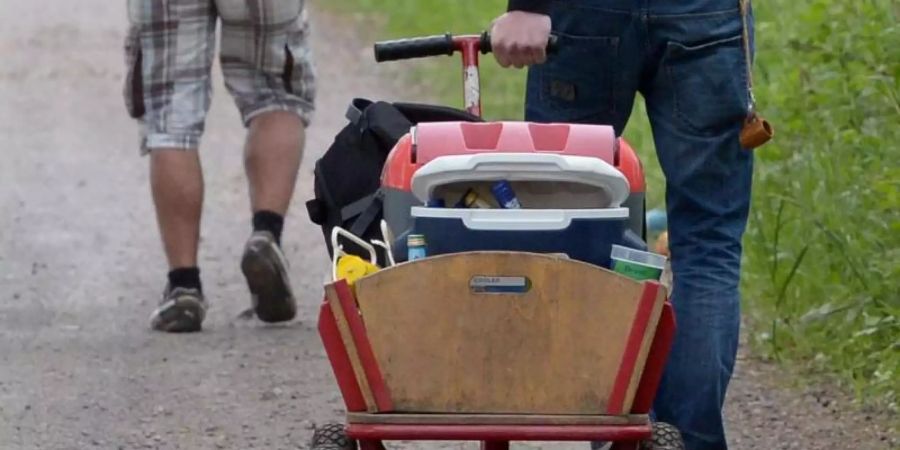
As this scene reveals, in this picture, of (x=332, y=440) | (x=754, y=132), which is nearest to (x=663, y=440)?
(x=332, y=440)

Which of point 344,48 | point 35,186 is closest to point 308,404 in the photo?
point 35,186

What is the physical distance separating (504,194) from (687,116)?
2.80 feet

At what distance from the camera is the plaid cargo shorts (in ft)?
22.1

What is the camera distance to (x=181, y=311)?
6863 mm

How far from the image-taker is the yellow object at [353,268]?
386 centimetres

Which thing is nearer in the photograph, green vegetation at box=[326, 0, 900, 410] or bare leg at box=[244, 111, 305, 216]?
green vegetation at box=[326, 0, 900, 410]

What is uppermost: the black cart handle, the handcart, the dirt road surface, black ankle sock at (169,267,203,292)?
the black cart handle

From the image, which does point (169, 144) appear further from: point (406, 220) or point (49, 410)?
point (406, 220)

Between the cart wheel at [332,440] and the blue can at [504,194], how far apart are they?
51 centimetres

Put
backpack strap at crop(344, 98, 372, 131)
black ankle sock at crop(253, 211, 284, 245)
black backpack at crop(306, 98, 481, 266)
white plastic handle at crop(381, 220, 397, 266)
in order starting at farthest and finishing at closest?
black ankle sock at crop(253, 211, 284, 245), backpack strap at crop(344, 98, 372, 131), black backpack at crop(306, 98, 481, 266), white plastic handle at crop(381, 220, 397, 266)

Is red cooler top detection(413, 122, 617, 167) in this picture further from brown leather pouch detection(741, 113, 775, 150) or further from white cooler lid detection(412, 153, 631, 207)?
brown leather pouch detection(741, 113, 775, 150)

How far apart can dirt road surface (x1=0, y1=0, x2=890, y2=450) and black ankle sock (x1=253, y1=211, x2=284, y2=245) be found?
0.32m

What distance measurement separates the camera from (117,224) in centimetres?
912

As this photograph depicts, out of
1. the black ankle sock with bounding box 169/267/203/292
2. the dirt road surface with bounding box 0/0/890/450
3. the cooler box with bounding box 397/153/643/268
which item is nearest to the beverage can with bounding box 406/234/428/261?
the cooler box with bounding box 397/153/643/268
